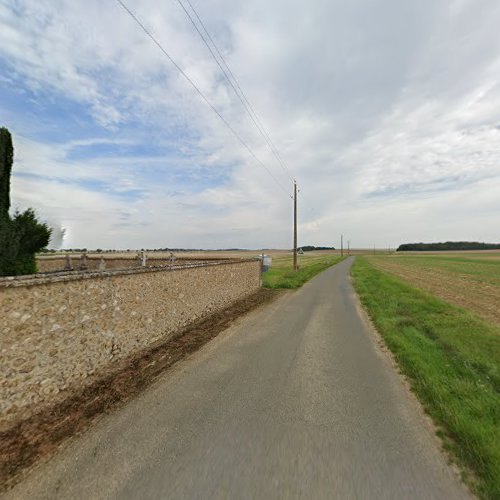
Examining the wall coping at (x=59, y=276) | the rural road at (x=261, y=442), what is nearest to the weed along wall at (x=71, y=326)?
the wall coping at (x=59, y=276)

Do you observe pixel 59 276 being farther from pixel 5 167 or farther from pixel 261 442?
pixel 5 167

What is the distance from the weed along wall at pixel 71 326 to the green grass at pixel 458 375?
5773 millimetres

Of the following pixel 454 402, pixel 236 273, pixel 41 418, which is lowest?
pixel 41 418

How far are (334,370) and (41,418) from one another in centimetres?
503

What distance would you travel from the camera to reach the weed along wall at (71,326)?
3.92 m

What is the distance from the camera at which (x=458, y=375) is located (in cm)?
506

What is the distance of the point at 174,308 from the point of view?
8.42 m

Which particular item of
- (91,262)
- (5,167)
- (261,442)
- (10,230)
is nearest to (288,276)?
(91,262)

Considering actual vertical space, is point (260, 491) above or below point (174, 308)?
below

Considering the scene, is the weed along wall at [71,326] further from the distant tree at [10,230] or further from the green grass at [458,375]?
the green grass at [458,375]

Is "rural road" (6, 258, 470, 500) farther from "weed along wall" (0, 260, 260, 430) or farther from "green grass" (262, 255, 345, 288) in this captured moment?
"green grass" (262, 255, 345, 288)

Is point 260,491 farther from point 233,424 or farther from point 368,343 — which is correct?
point 368,343

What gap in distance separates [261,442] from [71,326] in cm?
385

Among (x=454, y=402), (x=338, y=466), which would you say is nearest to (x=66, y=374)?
(x=338, y=466)
